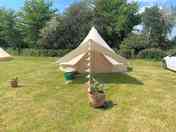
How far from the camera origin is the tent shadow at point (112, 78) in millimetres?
12672

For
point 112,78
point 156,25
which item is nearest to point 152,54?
point 156,25

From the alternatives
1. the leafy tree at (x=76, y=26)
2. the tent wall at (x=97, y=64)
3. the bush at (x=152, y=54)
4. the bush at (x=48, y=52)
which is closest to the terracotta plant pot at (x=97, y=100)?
the tent wall at (x=97, y=64)

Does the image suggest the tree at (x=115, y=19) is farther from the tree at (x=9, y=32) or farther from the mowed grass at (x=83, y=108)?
the mowed grass at (x=83, y=108)

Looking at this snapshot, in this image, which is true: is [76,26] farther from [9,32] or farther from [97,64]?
[97,64]

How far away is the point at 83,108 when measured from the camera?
28.8 feet

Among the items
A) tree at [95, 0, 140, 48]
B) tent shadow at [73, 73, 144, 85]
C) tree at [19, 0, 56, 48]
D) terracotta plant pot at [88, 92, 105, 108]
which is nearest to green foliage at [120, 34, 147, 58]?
tree at [95, 0, 140, 48]

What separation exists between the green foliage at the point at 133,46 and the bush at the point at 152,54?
0.91 m

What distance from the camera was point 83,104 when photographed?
30.2 feet

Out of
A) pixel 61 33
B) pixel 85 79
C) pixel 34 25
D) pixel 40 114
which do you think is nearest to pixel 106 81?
pixel 85 79

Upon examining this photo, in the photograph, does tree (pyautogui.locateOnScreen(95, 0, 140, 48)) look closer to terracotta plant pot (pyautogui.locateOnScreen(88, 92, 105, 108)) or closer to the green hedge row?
the green hedge row

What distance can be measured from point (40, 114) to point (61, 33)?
2483 cm

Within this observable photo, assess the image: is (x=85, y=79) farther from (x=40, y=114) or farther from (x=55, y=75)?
(x=40, y=114)

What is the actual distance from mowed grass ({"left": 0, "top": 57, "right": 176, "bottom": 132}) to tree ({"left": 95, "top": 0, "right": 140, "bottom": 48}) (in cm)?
2036

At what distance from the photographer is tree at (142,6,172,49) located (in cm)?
3080
